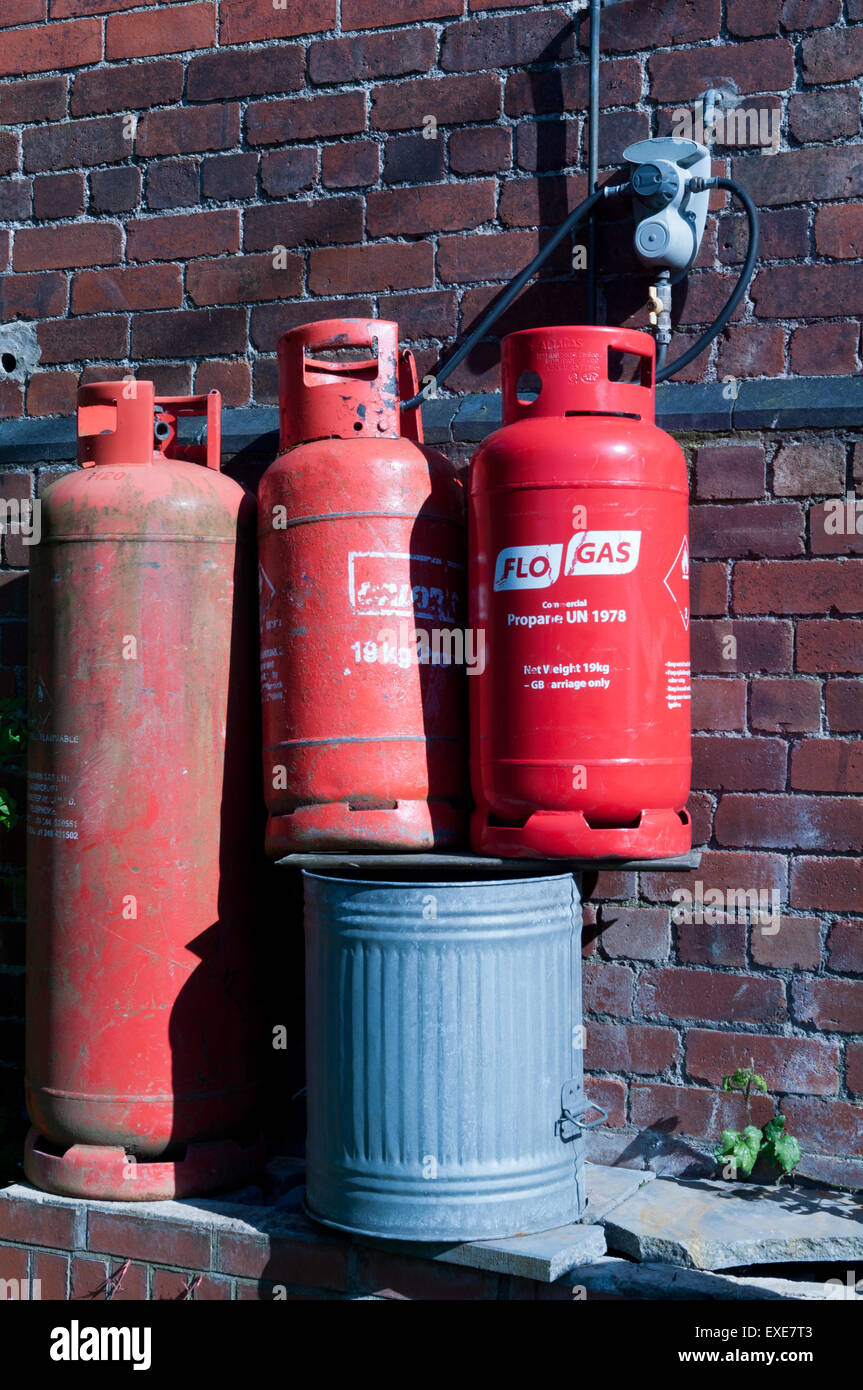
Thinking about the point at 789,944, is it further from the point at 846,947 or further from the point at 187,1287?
the point at 187,1287

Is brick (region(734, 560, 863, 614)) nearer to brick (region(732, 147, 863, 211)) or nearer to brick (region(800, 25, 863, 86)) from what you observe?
brick (region(732, 147, 863, 211))

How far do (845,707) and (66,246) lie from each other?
2.25 m

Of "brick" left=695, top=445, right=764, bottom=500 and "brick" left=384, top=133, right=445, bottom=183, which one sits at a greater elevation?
"brick" left=384, top=133, right=445, bottom=183

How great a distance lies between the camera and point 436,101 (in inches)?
120

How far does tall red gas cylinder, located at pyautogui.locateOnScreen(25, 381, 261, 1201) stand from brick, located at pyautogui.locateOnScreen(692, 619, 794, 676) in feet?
3.27

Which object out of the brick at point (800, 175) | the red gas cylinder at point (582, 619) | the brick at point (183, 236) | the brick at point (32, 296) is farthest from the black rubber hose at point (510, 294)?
the brick at point (32, 296)

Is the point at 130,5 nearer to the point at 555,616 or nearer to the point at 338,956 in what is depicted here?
the point at 555,616

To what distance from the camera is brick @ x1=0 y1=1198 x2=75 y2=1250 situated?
2689mm

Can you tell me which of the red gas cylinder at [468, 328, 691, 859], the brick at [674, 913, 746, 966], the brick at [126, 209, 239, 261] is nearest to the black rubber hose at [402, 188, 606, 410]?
the red gas cylinder at [468, 328, 691, 859]

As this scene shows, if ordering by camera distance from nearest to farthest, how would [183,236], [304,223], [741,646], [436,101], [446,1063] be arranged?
[446,1063] < [741,646] < [436,101] < [304,223] < [183,236]

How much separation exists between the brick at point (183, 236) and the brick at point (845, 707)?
70.0 inches

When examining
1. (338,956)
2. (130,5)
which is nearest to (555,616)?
(338,956)

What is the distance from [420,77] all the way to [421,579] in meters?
1.29

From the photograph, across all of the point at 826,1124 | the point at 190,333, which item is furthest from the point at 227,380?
the point at 826,1124
